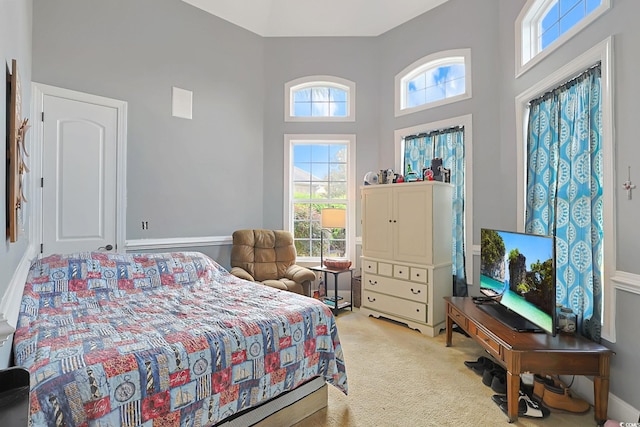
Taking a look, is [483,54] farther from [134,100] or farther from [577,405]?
[134,100]

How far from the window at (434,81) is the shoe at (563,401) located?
2932 mm

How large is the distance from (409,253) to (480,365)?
51.4 inches

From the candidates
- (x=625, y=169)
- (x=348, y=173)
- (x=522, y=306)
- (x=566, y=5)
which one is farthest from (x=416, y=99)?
(x=522, y=306)

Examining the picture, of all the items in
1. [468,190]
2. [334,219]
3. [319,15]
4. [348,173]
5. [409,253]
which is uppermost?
[319,15]

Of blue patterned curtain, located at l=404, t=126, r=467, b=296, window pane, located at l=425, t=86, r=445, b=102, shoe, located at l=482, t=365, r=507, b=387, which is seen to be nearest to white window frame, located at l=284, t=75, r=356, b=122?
window pane, located at l=425, t=86, r=445, b=102

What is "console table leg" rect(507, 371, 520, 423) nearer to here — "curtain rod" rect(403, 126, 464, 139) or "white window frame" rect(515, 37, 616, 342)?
"white window frame" rect(515, 37, 616, 342)

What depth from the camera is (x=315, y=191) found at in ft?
16.0

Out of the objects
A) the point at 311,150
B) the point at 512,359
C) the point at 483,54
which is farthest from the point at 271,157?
the point at 512,359

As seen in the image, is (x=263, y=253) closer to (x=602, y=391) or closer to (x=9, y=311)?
(x=9, y=311)

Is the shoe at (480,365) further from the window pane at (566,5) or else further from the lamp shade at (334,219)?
the window pane at (566,5)

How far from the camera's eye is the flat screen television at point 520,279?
216 cm

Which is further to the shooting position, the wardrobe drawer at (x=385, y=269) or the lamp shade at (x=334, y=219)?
the lamp shade at (x=334, y=219)

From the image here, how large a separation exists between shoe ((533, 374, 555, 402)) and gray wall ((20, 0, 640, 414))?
37 centimetres

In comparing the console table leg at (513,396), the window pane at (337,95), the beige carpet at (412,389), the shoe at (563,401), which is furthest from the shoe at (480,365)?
the window pane at (337,95)
